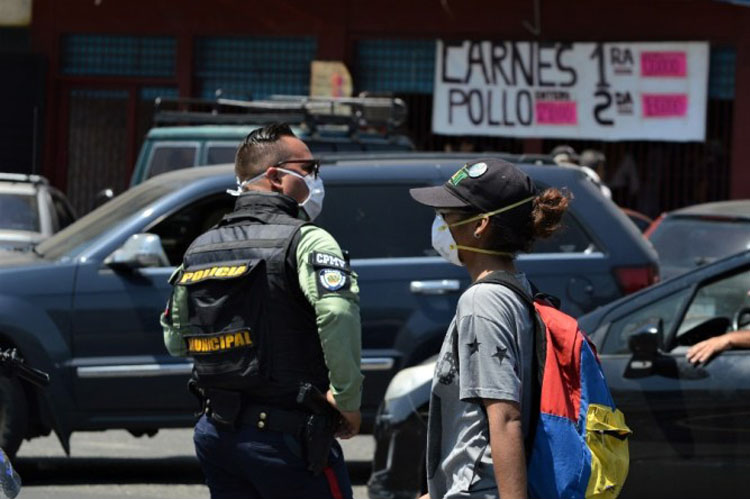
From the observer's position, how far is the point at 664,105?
1694 centimetres

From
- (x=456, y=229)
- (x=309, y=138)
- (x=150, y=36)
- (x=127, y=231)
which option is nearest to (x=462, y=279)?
(x=127, y=231)

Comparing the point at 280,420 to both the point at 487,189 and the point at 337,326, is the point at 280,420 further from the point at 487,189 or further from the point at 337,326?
the point at 487,189

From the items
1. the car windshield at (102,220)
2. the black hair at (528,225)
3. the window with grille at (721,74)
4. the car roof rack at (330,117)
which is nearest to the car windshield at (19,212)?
the car roof rack at (330,117)

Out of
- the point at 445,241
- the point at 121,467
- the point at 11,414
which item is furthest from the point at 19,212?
the point at 445,241

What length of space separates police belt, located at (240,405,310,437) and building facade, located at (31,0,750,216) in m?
13.5

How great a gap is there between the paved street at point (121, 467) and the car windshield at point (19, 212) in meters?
2.64

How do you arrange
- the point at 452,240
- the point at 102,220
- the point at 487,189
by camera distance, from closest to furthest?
the point at 487,189 → the point at 452,240 → the point at 102,220

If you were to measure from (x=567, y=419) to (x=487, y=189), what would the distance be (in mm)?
585

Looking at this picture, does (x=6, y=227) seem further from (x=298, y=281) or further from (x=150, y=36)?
(x=298, y=281)

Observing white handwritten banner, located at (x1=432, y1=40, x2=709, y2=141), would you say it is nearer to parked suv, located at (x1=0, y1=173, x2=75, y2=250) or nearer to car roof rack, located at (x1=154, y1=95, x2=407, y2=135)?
car roof rack, located at (x1=154, y1=95, x2=407, y2=135)

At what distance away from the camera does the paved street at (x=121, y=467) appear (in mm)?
8297

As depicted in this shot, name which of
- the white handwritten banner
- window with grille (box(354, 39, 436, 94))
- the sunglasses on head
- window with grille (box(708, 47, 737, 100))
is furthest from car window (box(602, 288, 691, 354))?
window with grille (box(354, 39, 436, 94))

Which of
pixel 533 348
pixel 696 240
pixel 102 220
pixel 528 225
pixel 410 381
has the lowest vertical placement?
pixel 410 381

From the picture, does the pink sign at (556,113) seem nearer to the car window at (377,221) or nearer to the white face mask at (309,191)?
the car window at (377,221)
